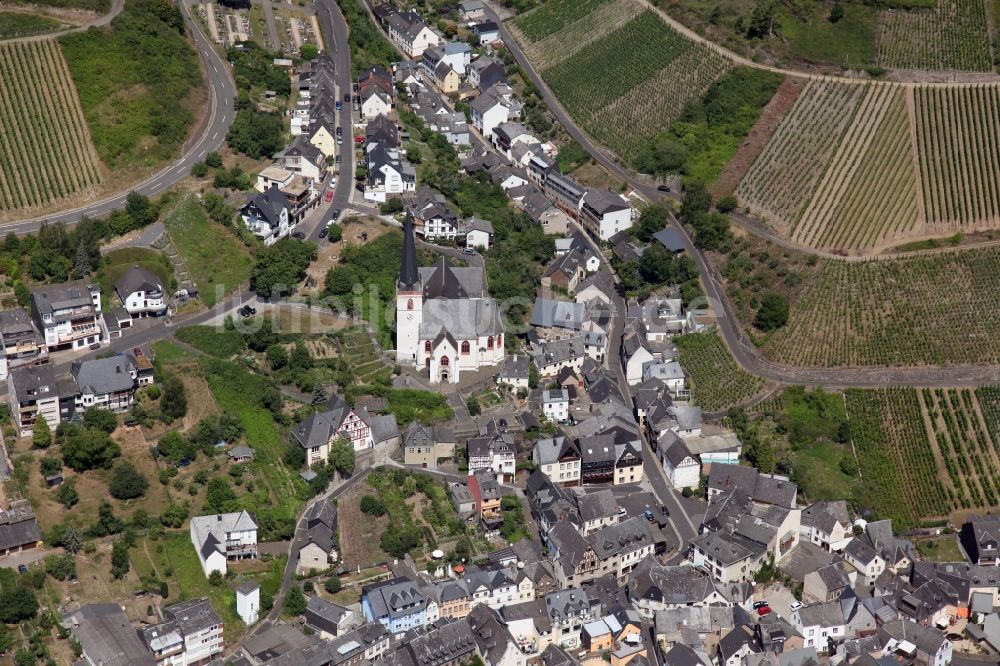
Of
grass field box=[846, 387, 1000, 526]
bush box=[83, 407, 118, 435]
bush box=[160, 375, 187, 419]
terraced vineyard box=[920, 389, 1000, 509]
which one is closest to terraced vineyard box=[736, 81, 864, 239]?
grass field box=[846, 387, 1000, 526]

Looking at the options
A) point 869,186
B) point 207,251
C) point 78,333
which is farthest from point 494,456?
point 869,186

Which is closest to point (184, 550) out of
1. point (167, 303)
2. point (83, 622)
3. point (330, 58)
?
point (83, 622)

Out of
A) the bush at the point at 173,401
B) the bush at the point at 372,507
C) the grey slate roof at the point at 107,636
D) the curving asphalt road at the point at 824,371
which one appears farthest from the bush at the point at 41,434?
the curving asphalt road at the point at 824,371

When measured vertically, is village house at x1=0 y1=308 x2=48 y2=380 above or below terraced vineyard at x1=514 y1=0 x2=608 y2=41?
below

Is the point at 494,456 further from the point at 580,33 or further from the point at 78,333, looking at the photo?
the point at 580,33

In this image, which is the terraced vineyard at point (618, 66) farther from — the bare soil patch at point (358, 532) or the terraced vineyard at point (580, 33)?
the bare soil patch at point (358, 532)

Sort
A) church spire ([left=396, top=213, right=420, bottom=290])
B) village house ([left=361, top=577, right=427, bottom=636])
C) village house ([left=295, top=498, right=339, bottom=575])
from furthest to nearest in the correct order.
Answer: church spire ([left=396, top=213, right=420, bottom=290]) → village house ([left=295, top=498, right=339, bottom=575]) → village house ([left=361, top=577, right=427, bottom=636])

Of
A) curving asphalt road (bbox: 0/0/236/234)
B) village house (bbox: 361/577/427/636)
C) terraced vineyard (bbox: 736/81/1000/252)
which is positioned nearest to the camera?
village house (bbox: 361/577/427/636)

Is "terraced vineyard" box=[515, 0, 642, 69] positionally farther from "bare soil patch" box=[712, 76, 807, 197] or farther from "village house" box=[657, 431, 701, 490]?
"village house" box=[657, 431, 701, 490]
